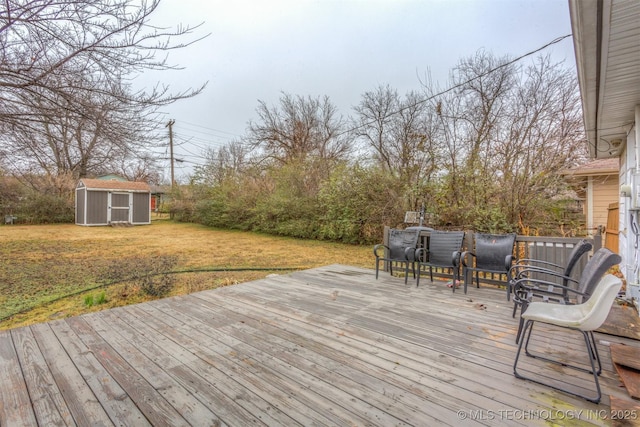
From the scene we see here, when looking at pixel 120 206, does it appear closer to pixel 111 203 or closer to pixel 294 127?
pixel 111 203

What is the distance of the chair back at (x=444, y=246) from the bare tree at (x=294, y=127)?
11.3m

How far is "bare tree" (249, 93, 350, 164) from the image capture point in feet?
50.2

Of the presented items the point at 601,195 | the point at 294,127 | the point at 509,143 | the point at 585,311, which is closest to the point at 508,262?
the point at 585,311

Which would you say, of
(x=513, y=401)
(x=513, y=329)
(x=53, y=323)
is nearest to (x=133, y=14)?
(x=53, y=323)

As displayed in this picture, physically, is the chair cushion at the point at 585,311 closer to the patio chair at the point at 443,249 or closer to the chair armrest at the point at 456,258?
the chair armrest at the point at 456,258

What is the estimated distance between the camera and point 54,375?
185cm

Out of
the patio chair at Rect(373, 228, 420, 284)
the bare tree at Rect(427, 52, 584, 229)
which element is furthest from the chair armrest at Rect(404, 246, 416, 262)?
the bare tree at Rect(427, 52, 584, 229)

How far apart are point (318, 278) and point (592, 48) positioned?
381 cm

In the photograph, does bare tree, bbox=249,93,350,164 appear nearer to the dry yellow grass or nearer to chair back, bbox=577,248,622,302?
the dry yellow grass

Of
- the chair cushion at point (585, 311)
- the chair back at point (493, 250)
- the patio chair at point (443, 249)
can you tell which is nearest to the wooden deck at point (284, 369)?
the chair cushion at point (585, 311)

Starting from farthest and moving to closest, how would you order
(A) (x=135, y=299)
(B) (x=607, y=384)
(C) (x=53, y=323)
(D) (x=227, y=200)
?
1. (D) (x=227, y=200)
2. (A) (x=135, y=299)
3. (C) (x=53, y=323)
4. (B) (x=607, y=384)

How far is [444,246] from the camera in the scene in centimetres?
406

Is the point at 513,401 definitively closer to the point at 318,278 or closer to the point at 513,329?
the point at 513,329

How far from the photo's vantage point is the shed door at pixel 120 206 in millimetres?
15023
